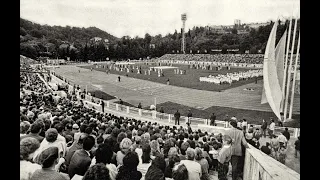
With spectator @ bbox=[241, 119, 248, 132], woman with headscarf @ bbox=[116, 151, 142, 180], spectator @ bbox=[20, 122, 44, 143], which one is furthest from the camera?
spectator @ bbox=[241, 119, 248, 132]

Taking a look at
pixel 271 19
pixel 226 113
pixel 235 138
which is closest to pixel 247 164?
pixel 235 138

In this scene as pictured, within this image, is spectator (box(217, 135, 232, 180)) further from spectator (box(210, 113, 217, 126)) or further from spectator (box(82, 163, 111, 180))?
spectator (box(82, 163, 111, 180))

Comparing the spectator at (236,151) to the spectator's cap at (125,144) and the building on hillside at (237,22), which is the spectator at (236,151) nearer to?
the spectator's cap at (125,144)

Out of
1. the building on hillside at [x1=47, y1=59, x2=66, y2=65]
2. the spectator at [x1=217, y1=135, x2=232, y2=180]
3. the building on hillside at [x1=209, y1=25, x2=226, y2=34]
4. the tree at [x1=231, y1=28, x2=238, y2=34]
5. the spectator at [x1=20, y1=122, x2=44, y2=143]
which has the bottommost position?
the spectator at [x1=217, y1=135, x2=232, y2=180]

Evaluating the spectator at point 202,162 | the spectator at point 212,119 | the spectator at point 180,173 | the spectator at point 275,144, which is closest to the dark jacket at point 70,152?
the spectator at point 180,173

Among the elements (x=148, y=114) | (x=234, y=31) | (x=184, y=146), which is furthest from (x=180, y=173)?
(x=234, y=31)

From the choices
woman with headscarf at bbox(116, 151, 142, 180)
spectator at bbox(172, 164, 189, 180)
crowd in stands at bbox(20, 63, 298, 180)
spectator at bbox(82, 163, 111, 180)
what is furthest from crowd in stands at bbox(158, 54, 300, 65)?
spectator at bbox(82, 163, 111, 180)

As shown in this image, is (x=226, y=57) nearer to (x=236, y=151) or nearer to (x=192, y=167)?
(x=236, y=151)
